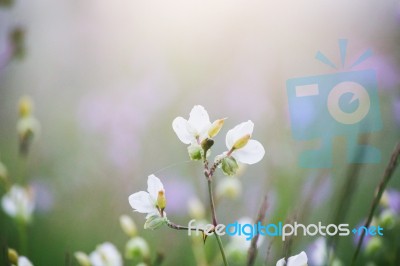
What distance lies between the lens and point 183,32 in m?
1.68

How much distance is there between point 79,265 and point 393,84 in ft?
3.57

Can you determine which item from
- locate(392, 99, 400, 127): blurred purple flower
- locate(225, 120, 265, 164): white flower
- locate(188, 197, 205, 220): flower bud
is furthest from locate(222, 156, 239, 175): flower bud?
locate(392, 99, 400, 127): blurred purple flower

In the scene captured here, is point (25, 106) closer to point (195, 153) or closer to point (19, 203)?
point (19, 203)

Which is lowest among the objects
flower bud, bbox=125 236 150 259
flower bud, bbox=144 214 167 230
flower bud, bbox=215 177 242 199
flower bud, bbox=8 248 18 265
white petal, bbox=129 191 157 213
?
Result: flower bud, bbox=125 236 150 259

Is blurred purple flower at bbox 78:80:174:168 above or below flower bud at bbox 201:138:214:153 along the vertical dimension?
below

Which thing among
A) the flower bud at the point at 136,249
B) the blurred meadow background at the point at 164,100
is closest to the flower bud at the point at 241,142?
the blurred meadow background at the point at 164,100

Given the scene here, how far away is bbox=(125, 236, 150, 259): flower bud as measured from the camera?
5.01ft

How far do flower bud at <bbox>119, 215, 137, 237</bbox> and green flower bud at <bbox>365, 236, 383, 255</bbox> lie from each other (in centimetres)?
67

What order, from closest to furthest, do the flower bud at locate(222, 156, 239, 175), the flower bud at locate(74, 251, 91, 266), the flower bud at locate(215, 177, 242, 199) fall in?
the flower bud at locate(222, 156, 239, 175) < the flower bud at locate(74, 251, 91, 266) < the flower bud at locate(215, 177, 242, 199)

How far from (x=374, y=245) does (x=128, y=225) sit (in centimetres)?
70

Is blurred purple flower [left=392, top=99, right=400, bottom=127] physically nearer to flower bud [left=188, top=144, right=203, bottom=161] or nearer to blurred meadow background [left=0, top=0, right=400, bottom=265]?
blurred meadow background [left=0, top=0, right=400, bottom=265]

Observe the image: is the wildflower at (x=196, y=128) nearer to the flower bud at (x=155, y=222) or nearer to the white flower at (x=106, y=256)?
the flower bud at (x=155, y=222)

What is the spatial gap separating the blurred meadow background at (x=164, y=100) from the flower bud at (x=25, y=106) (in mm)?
23

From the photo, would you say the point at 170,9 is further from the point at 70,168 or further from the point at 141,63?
the point at 70,168
